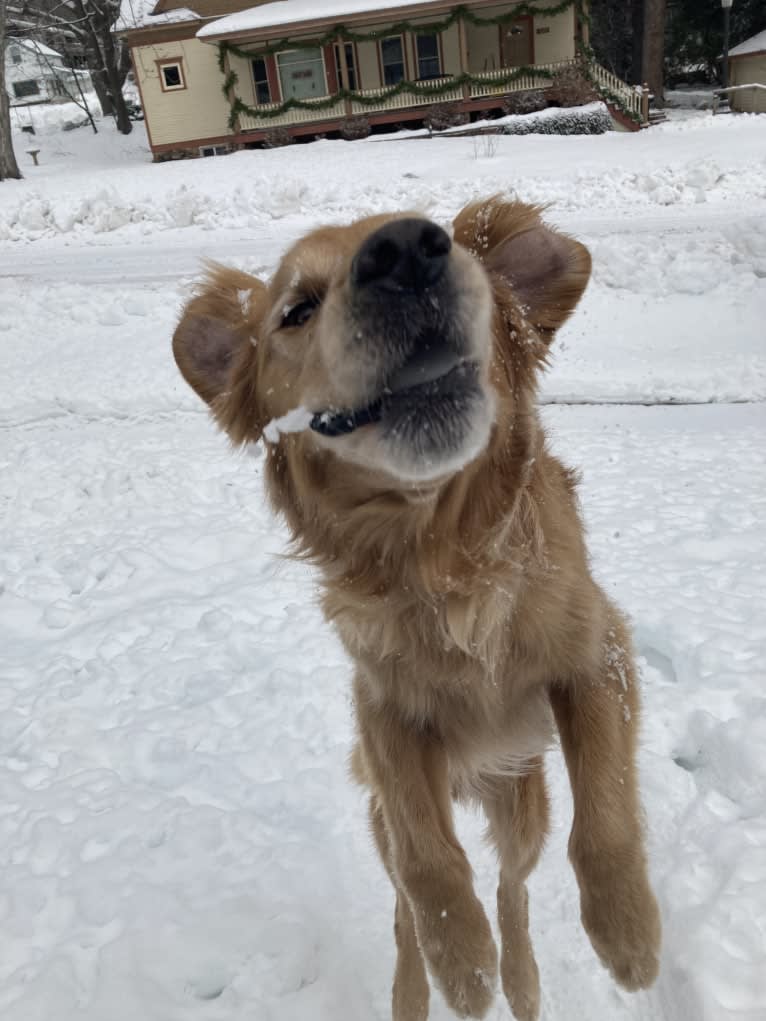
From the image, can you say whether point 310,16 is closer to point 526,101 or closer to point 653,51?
point 526,101

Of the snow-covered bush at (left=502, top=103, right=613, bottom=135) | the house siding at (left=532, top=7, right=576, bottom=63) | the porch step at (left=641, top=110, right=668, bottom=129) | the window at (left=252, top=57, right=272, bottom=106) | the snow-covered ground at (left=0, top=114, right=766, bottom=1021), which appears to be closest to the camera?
the snow-covered ground at (left=0, top=114, right=766, bottom=1021)

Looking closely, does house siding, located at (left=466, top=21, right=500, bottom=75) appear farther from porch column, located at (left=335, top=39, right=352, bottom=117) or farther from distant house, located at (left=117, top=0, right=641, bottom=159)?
porch column, located at (left=335, top=39, right=352, bottom=117)

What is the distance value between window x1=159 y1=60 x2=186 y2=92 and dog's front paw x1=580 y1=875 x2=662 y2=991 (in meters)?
29.2

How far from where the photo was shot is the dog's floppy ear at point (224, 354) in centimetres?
262

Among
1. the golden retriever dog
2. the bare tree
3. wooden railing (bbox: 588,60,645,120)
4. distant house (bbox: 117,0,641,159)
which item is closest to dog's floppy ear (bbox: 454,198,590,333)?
the golden retriever dog

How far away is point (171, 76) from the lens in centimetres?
2639

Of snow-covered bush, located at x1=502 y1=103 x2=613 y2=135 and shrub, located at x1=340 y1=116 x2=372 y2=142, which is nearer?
snow-covered bush, located at x1=502 y1=103 x2=613 y2=135

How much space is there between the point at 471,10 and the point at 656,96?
666 cm

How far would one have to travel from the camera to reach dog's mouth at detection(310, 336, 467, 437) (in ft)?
6.25

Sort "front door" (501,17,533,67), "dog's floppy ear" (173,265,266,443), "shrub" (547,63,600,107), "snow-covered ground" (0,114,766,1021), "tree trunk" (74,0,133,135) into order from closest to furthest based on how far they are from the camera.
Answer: "dog's floppy ear" (173,265,266,443)
"snow-covered ground" (0,114,766,1021)
"shrub" (547,63,600,107)
"front door" (501,17,533,67)
"tree trunk" (74,0,133,135)

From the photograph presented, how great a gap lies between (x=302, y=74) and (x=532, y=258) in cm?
2830

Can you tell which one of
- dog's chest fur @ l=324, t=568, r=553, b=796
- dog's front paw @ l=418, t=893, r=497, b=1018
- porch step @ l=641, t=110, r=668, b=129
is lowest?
dog's front paw @ l=418, t=893, r=497, b=1018

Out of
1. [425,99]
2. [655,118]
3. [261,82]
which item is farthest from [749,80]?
[261,82]

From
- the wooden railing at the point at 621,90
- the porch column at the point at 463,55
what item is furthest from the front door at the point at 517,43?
the wooden railing at the point at 621,90
